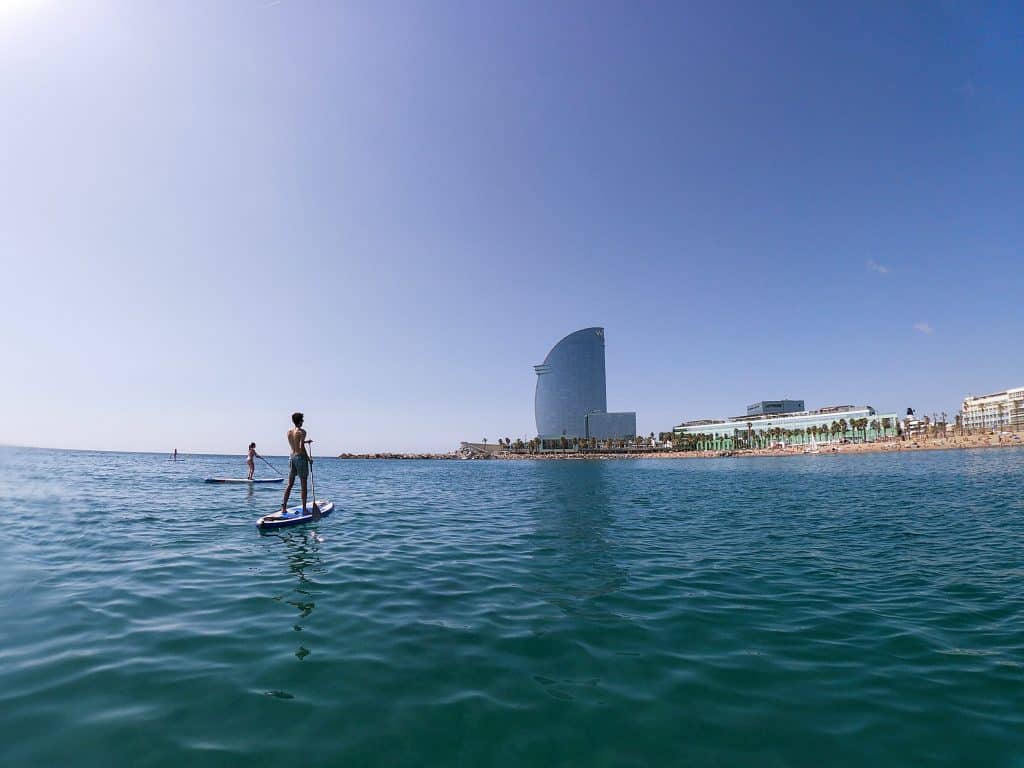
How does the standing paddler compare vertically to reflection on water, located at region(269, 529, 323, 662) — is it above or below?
above

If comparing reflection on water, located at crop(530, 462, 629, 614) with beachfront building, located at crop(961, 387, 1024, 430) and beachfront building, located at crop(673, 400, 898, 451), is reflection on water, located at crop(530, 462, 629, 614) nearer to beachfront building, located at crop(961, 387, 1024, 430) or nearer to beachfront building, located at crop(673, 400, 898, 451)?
beachfront building, located at crop(673, 400, 898, 451)

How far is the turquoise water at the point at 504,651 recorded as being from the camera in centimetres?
392

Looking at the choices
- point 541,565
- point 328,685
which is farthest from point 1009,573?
point 328,685

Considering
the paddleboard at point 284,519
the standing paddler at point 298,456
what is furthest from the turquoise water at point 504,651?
the standing paddler at point 298,456

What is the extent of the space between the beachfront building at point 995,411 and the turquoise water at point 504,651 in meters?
221

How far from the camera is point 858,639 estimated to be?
647 centimetres

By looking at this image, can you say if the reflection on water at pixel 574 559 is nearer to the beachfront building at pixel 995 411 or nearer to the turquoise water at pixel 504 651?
the turquoise water at pixel 504 651

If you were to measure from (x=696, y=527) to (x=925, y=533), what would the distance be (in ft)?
23.3

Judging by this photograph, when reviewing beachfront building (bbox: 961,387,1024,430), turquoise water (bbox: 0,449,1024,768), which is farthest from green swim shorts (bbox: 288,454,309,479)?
beachfront building (bbox: 961,387,1024,430)

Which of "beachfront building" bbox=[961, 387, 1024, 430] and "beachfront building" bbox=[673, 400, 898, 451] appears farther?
"beachfront building" bbox=[673, 400, 898, 451]

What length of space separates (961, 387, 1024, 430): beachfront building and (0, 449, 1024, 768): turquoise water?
22090cm

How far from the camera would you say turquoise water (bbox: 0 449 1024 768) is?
12.8ft

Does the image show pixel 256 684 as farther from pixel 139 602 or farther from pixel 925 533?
pixel 925 533

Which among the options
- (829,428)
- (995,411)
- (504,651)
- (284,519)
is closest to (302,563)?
(284,519)
